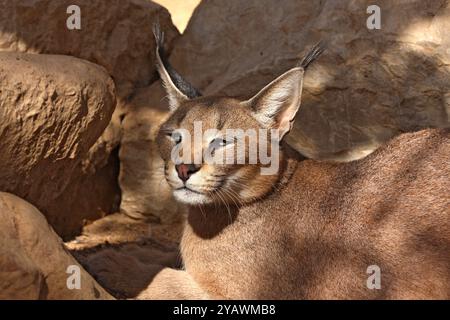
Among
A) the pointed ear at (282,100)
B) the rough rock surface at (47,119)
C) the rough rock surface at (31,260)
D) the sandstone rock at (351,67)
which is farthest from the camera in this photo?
the sandstone rock at (351,67)

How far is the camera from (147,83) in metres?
8.15

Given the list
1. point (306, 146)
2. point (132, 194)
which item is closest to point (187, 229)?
point (306, 146)

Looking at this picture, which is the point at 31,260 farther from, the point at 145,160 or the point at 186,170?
the point at 145,160

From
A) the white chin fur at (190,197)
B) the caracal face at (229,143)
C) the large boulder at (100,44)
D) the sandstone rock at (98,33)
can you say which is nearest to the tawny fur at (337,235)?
the caracal face at (229,143)

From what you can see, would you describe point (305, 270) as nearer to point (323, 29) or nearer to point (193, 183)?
point (193, 183)

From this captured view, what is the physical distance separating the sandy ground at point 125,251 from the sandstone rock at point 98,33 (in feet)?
4.46

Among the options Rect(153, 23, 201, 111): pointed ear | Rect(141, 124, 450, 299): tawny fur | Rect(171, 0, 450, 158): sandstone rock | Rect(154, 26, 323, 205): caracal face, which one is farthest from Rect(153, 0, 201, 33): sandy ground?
Rect(141, 124, 450, 299): tawny fur

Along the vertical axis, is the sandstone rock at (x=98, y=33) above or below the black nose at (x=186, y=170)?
above

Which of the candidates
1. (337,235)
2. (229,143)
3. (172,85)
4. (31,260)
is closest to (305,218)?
(337,235)

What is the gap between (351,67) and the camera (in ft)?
23.1

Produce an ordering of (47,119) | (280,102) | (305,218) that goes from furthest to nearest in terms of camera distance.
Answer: (47,119) → (280,102) → (305,218)

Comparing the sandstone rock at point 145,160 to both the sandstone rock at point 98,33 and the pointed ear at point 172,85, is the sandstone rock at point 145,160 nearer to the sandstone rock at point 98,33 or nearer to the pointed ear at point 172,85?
the sandstone rock at point 98,33

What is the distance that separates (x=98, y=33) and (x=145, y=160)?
1320 millimetres

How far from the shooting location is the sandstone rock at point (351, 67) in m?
6.81
